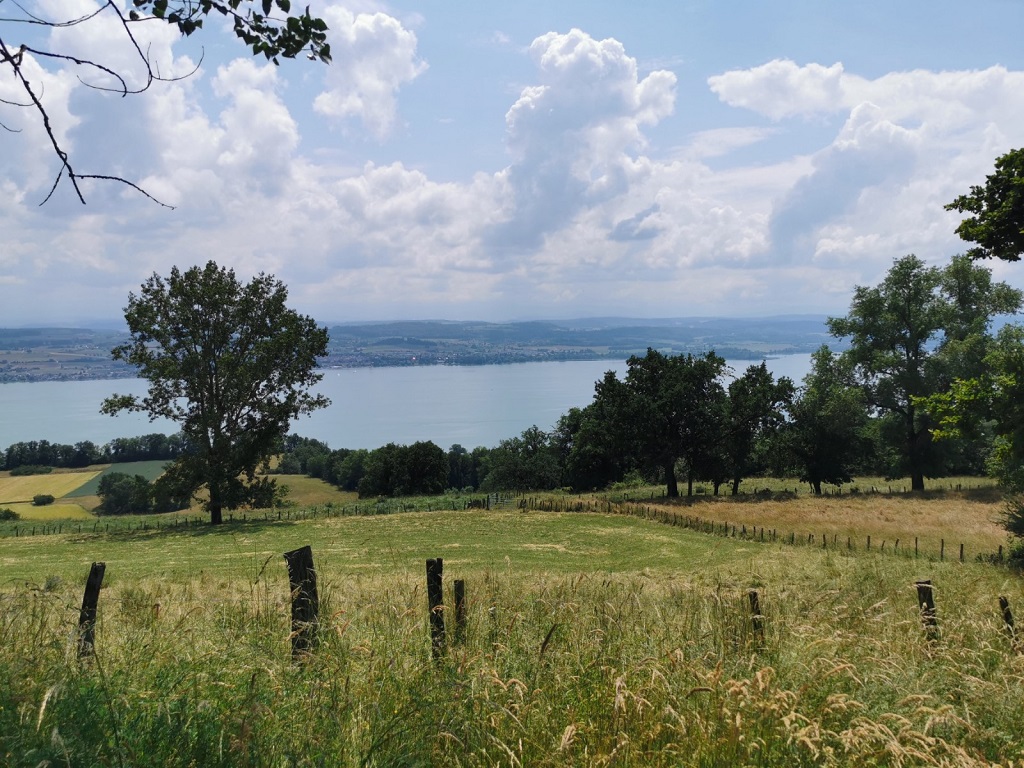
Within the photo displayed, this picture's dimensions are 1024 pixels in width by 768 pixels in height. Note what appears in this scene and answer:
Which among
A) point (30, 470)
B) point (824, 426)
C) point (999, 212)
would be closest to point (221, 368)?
point (999, 212)

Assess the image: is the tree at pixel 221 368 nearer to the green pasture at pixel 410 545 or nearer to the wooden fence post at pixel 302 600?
the green pasture at pixel 410 545

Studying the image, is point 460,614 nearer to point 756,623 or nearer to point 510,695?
point 510,695

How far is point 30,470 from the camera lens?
98750 mm

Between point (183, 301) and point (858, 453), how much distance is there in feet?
149

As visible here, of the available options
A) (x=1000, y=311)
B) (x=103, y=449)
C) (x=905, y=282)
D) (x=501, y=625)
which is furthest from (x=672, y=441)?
(x=103, y=449)

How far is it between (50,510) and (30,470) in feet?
120

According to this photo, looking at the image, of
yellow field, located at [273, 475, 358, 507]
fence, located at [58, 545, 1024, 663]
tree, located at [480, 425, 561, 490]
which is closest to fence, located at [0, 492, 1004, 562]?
fence, located at [58, 545, 1024, 663]

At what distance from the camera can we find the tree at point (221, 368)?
34.9 m

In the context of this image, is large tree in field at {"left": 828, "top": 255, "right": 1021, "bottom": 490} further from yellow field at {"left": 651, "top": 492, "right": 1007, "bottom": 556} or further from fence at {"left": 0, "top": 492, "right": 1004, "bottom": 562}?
fence at {"left": 0, "top": 492, "right": 1004, "bottom": 562}

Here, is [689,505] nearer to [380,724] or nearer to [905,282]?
[905,282]

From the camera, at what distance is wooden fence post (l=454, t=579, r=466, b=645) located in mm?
4676

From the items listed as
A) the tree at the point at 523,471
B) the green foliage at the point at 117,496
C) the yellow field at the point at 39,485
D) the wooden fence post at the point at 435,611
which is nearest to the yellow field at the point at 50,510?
the green foliage at the point at 117,496

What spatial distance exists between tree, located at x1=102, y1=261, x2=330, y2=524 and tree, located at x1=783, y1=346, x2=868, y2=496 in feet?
102

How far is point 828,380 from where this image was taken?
45344 mm
